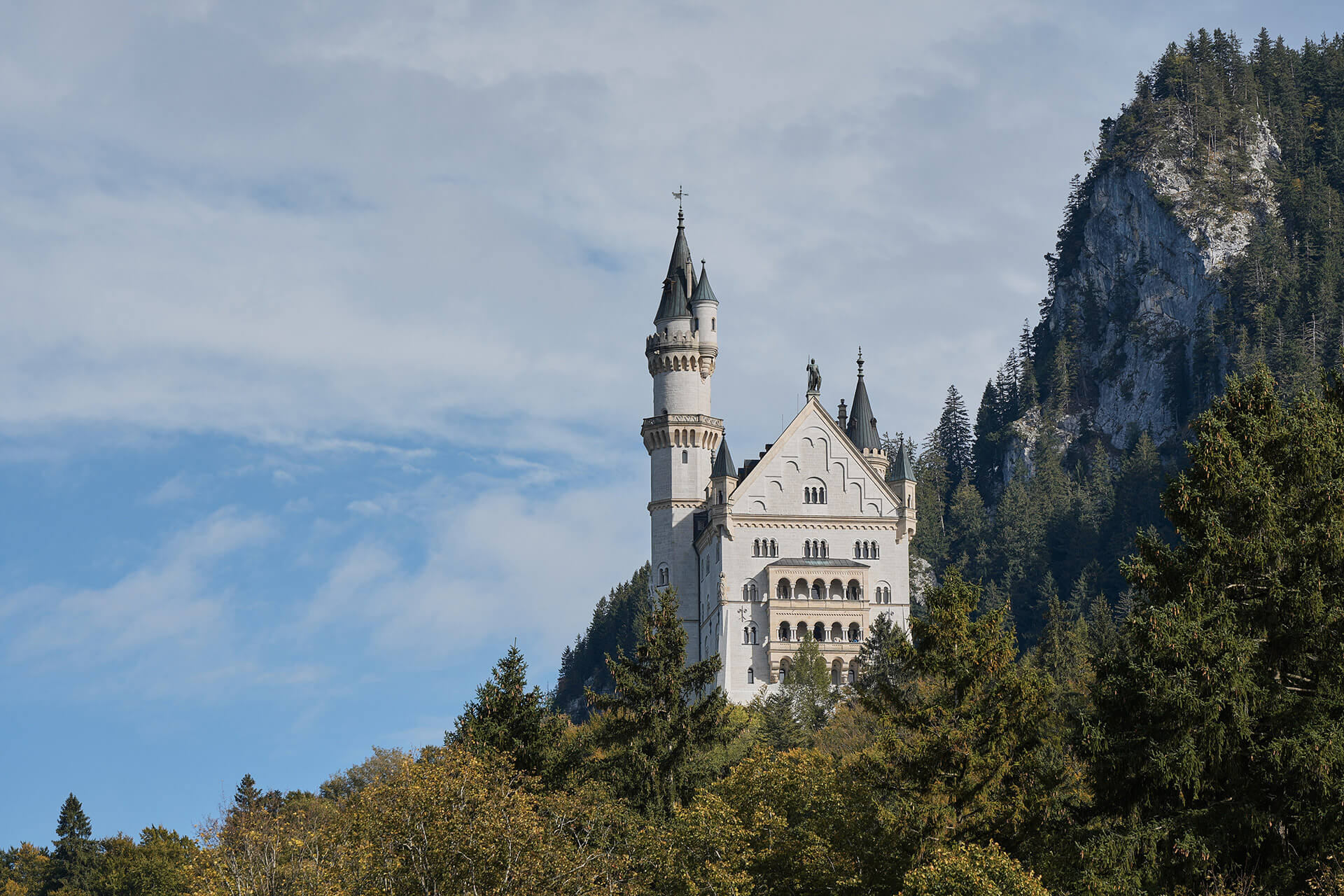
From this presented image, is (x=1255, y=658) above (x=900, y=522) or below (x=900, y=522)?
below

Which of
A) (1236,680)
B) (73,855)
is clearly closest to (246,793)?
(73,855)

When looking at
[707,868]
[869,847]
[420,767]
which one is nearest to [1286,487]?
[869,847]

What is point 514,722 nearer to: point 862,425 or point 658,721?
point 658,721

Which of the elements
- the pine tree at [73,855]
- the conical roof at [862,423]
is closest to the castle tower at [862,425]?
the conical roof at [862,423]

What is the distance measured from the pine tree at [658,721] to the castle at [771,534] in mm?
44298

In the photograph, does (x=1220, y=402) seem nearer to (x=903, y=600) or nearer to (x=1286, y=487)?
(x=1286, y=487)

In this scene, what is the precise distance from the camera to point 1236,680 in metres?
39.3

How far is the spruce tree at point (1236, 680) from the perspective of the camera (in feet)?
127

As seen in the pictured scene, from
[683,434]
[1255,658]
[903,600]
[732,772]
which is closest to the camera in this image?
[1255,658]

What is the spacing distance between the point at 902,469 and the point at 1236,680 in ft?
242

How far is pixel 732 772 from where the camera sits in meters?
54.2

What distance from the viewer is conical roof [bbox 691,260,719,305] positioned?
118938 millimetres

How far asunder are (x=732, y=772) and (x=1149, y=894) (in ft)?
57.0

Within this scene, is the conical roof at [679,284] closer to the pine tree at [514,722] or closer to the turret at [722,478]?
the turret at [722,478]
